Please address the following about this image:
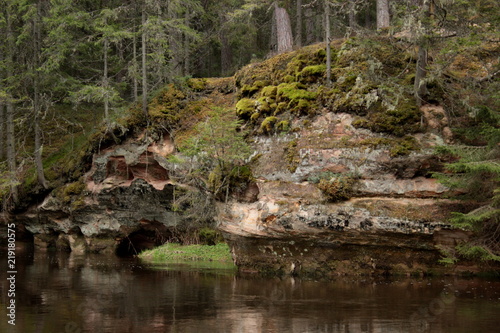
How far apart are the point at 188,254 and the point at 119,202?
4.21 meters

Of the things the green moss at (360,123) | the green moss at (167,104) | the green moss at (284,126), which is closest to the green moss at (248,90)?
the green moss at (284,126)

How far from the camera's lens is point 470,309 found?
30.0 feet

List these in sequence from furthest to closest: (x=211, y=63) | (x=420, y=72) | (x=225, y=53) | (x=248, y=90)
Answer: (x=211, y=63) < (x=225, y=53) < (x=248, y=90) < (x=420, y=72)

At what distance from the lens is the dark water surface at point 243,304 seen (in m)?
8.30

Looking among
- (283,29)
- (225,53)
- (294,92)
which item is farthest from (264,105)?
(225,53)

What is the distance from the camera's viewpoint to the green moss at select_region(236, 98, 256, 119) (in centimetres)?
1669

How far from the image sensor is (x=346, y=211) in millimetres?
12797

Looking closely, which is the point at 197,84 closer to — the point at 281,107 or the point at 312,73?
the point at 281,107

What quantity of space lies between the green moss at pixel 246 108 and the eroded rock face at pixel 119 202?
426cm

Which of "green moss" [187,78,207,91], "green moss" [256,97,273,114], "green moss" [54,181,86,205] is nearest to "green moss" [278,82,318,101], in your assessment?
"green moss" [256,97,273,114]

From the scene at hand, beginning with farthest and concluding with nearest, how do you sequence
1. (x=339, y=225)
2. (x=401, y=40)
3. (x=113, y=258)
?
(x=113, y=258) < (x=401, y=40) < (x=339, y=225)

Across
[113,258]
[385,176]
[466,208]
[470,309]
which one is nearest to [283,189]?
[385,176]

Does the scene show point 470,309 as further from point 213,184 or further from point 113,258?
point 113,258

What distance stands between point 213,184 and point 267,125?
280cm
